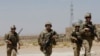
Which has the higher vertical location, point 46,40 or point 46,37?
point 46,37

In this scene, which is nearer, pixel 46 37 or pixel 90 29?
pixel 46 37

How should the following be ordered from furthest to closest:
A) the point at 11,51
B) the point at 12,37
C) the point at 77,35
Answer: the point at 11,51 < the point at 12,37 < the point at 77,35

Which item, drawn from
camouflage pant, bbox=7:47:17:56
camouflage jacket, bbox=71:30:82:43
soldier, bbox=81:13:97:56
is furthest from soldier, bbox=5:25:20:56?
soldier, bbox=81:13:97:56

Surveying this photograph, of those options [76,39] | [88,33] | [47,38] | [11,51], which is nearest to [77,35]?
[76,39]

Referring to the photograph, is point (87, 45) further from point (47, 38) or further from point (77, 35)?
point (47, 38)

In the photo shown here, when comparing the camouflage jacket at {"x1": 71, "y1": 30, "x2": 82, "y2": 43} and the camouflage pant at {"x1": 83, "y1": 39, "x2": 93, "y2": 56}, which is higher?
the camouflage jacket at {"x1": 71, "y1": 30, "x2": 82, "y2": 43}

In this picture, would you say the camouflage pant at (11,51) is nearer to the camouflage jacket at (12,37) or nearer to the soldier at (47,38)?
the camouflage jacket at (12,37)

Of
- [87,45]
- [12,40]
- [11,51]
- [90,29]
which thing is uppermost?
[90,29]

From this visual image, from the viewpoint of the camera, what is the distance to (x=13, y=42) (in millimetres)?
19609

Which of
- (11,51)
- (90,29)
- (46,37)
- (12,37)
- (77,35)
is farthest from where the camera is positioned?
(11,51)

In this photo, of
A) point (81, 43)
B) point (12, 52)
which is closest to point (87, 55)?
point (81, 43)

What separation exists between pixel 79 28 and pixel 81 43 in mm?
829

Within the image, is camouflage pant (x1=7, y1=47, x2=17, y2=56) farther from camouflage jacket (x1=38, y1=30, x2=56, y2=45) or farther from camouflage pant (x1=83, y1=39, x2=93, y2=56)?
camouflage pant (x1=83, y1=39, x2=93, y2=56)

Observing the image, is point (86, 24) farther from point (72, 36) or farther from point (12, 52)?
point (12, 52)
